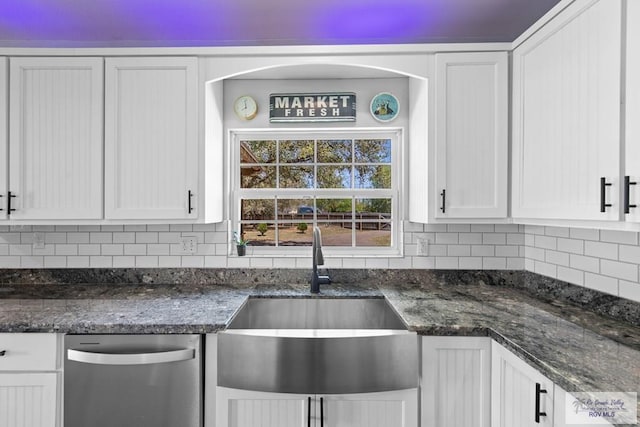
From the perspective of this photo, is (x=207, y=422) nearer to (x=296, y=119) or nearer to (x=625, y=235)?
(x=296, y=119)

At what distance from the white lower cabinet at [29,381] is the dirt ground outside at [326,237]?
4.13 feet

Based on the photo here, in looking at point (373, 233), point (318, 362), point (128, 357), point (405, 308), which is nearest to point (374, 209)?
point (373, 233)

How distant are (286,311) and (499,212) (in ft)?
4.13

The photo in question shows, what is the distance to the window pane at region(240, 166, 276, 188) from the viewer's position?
2611mm

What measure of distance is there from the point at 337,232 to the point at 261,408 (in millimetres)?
1261

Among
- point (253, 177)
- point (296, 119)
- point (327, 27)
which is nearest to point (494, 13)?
point (327, 27)

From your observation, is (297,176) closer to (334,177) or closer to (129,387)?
(334,177)

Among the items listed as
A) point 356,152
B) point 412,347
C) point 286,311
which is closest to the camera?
point 412,347

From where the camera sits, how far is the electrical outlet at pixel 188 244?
2.44 metres

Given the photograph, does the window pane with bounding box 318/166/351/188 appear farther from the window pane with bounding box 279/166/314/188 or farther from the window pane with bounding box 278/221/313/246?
the window pane with bounding box 278/221/313/246

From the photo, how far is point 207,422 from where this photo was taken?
5.32 feet

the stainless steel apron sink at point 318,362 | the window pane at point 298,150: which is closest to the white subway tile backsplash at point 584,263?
the stainless steel apron sink at point 318,362

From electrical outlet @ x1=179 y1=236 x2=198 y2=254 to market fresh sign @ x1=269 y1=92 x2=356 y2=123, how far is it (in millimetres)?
899

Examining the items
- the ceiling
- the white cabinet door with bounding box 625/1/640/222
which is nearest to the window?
the ceiling
